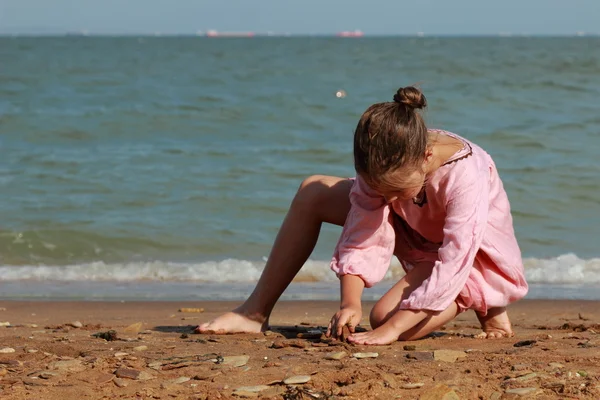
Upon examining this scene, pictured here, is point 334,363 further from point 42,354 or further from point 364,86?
point 364,86

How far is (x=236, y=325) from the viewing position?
3.56 metres

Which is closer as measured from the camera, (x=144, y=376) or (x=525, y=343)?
(x=144, y=376)

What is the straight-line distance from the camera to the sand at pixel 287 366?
249 cm

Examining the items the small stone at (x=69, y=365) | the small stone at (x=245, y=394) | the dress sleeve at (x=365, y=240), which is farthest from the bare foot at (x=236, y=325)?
the small stone at (x=245, y=394)

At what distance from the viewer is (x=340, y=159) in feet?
34.7

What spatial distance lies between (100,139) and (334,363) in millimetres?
9871

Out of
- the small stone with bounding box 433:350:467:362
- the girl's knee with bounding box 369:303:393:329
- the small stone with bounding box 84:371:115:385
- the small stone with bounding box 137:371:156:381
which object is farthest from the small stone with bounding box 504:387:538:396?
the small stone with bounding box 84:371:115:385

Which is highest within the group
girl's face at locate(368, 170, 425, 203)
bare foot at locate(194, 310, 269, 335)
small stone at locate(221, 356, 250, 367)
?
girl's face at locate(368, 170, 425, 203)

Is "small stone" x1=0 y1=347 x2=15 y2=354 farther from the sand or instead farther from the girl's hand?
the girl's hand

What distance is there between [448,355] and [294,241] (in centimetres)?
88

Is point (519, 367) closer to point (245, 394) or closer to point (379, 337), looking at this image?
point (379, 337)

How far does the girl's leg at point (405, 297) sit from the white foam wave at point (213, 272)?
2604 millimetres

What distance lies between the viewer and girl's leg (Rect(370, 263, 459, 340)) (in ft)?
10.5

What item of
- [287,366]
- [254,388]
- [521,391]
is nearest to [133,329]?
[287,366]
